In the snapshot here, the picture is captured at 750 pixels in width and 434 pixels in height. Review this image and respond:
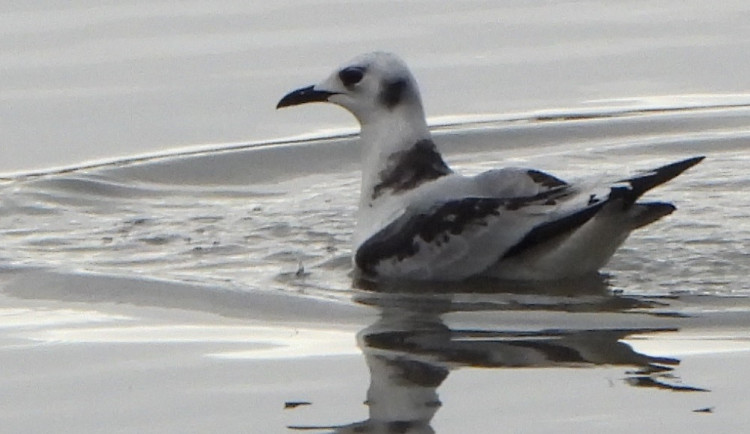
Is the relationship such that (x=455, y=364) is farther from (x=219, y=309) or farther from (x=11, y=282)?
(x=11, y=282)

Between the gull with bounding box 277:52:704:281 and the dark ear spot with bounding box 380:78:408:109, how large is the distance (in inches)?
8.6

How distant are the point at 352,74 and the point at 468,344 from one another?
97.0 inches

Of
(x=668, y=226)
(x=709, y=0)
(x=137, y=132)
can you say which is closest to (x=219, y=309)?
(x=668, y=226)

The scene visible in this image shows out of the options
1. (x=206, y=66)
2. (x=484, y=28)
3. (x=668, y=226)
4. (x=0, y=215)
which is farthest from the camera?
(x=484, y=28)

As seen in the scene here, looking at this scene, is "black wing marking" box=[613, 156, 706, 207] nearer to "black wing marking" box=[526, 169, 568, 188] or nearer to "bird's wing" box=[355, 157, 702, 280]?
"bird's wing" box=[355, 157, 702, 280]

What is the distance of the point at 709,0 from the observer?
16.2 meters

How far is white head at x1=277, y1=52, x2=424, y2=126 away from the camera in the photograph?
420 inches

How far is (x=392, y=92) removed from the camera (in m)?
10.7

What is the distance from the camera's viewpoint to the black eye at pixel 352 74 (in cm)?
1077

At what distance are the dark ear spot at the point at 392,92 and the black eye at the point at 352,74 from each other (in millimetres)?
167

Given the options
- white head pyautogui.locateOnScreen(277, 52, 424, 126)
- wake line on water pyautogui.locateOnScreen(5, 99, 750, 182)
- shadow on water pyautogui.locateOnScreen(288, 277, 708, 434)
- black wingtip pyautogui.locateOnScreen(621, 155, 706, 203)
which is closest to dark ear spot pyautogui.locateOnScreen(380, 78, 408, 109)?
white head pyautogui.locateOnScreen(277, 52, 424, 126)

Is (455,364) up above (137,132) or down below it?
below

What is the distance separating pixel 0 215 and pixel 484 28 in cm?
496

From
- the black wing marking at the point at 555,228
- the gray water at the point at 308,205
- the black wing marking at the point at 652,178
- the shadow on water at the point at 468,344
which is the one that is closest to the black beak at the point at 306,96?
the gray water at the point at 308,205
